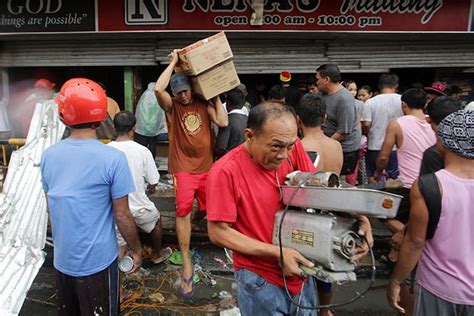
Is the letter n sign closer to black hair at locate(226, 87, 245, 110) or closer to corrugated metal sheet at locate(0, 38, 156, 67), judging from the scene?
corrugated metal sheet at locate(0, 38, 156, 67)

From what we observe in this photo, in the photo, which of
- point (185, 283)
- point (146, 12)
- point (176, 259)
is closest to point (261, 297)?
point (185, 283)

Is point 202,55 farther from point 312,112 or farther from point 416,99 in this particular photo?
point 416,99

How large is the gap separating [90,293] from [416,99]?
3245 millimetres

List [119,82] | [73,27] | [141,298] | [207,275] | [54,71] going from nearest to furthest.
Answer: [141,298]
[207,275]
[73,27]
[54,71]
[119,82]

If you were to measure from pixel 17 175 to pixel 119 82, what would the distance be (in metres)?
5.29

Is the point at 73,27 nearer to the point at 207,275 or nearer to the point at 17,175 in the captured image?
the point at 17,175

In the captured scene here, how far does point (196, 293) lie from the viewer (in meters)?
4.00

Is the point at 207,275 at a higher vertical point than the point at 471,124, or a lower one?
lower

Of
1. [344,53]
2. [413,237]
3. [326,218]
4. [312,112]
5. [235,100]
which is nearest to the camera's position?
[326,218]

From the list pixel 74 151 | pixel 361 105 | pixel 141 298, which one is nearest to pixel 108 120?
pixel 141 298

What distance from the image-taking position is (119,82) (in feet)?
29.6

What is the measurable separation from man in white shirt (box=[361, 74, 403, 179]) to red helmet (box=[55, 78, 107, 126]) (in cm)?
385

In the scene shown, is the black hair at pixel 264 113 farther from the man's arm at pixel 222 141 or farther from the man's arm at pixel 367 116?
the man's arm at pixel 367 116

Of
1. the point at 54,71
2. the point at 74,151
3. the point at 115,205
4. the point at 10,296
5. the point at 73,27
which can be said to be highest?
the point at 73,27
